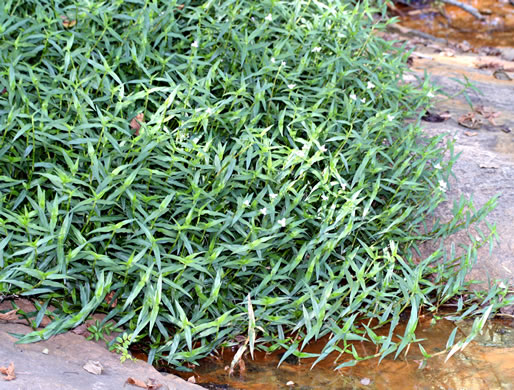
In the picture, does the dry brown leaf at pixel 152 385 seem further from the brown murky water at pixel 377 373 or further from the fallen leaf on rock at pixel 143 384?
the brown murky water at pixel 377 373

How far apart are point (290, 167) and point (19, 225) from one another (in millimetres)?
1501

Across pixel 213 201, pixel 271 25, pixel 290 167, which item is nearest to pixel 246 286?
pixel 213 201

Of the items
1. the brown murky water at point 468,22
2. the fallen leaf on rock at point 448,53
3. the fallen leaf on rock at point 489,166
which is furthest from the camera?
the brown murky water at point 468,22

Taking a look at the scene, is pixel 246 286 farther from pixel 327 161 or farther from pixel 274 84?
pixel 274 84

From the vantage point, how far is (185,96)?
3.56 metres

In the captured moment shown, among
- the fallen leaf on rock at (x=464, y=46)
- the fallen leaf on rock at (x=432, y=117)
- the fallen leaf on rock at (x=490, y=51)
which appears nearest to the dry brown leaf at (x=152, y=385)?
the fallen leaf on rock at (x=432, y=117)

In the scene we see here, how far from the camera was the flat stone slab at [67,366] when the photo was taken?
8.09ft

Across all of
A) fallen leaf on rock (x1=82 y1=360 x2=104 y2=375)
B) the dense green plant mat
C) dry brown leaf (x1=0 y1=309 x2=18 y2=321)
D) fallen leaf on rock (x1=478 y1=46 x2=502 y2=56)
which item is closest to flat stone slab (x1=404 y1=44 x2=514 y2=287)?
the dense green plant mat

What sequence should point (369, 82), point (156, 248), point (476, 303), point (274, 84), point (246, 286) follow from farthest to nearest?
point (369, 82)
point (274, 84)
point (476, 303)
point (246, 286)
point (156, 248)

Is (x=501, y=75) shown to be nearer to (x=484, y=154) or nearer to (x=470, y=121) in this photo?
(x=470, y=121)

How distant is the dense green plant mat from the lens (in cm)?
300

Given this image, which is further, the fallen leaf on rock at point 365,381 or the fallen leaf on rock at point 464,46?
the fallen leaf on rock at point 464,46

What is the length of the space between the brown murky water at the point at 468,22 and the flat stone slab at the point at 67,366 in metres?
6.41

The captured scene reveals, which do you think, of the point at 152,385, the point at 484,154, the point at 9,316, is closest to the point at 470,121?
the point at 484,154
